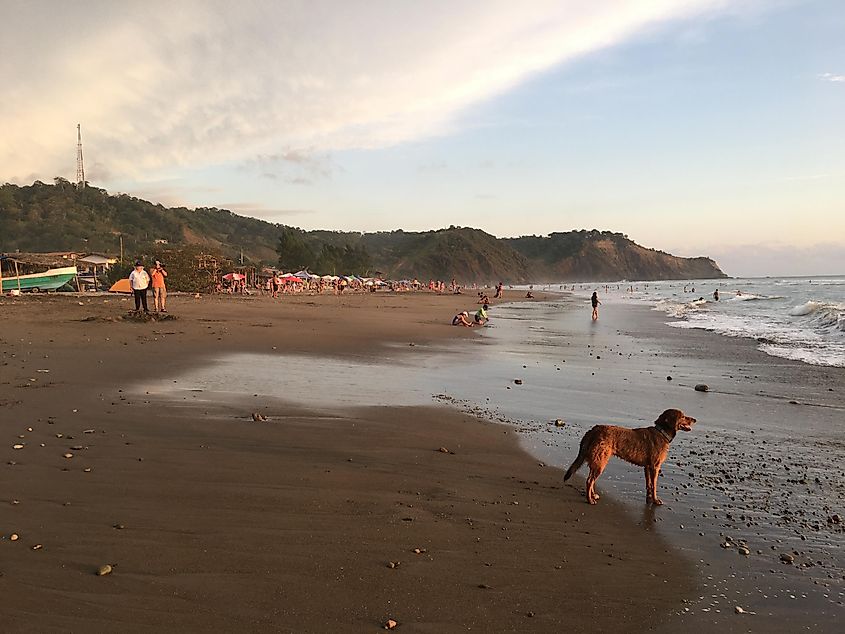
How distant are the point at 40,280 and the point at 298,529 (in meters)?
41.2

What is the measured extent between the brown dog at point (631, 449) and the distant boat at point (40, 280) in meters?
39.5

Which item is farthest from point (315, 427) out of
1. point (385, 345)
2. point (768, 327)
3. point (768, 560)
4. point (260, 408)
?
point (768, 327)

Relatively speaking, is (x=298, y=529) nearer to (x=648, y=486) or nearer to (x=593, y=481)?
(x=593, y=481)

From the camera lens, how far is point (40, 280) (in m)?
37.1

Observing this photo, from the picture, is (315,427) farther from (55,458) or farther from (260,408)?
(55,458)

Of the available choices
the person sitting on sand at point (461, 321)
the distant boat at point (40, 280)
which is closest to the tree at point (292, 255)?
the distant boat at point (40, 280)

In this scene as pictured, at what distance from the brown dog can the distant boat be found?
39.5m

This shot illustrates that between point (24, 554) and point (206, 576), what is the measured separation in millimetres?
1281

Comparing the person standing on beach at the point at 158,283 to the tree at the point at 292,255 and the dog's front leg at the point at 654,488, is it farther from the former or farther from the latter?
the tree at the point at 292,255

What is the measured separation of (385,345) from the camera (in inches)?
711

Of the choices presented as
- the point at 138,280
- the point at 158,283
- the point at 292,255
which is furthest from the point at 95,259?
the point at 292,255

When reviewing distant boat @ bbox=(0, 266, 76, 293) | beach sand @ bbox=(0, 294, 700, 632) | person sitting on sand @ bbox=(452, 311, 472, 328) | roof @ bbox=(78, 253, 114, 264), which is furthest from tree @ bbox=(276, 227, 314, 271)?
beach sand @ bbox=(0, 294, 700, 632)

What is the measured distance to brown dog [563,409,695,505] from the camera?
5.52 metres

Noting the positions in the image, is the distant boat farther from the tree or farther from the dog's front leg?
the tree
